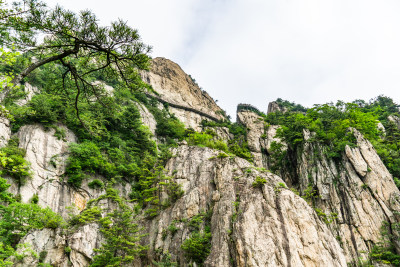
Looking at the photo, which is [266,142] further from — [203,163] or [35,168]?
[35,168]

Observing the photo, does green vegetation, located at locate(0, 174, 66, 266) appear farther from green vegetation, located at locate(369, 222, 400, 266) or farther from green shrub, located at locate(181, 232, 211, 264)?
green vegetation, located at locate(369, 222, 400, 266)

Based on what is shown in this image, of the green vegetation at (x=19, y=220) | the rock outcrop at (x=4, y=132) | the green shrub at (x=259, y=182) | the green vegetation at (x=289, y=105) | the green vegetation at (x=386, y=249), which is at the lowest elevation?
the green vegetation at (x=386, y=249)

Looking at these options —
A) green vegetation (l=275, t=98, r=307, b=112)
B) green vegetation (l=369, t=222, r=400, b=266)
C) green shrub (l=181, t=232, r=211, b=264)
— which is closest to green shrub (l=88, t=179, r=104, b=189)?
green shrub (l=181, t=232, r=211, b=264)

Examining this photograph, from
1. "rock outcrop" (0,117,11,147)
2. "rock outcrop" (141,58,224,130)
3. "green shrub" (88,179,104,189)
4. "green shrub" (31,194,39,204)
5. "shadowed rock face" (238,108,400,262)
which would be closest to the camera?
"green shrub" (31,194,39,204)

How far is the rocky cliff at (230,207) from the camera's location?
14273 mm

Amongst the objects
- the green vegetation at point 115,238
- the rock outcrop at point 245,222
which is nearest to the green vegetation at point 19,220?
the green vegetation at point 115,238

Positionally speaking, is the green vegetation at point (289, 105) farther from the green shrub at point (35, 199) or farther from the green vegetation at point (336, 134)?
the green shrub at point (35, 199)

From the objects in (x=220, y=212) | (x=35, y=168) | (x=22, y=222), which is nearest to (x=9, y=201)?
(x=22, y=222)

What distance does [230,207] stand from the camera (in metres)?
16.4

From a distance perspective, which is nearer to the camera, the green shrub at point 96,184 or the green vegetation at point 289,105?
the green shrub at point 96,184

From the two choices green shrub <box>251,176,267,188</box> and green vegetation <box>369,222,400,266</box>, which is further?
green vegetation <box>369,222,400,266</box>

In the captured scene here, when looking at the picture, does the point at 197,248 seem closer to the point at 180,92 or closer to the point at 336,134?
the point at 336,134

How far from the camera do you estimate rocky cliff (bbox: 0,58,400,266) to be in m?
14.3

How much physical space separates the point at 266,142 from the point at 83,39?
38.2 meters
